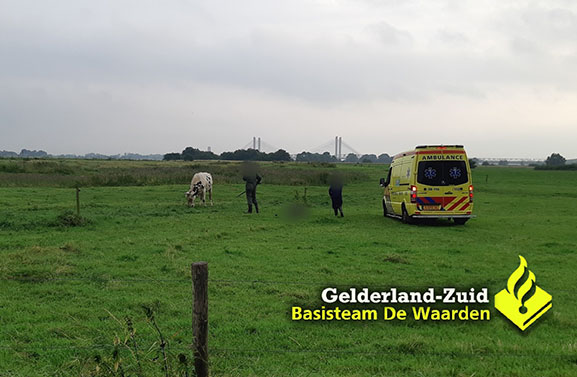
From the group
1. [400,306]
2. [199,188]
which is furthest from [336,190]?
[400,306]

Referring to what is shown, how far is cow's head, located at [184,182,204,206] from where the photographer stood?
72.2 ft

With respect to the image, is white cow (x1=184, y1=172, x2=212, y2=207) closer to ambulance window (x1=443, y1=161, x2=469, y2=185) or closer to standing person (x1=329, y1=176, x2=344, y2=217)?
standing person (x1=329, y1=176, x2=344, y2=217)

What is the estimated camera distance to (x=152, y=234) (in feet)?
45.3

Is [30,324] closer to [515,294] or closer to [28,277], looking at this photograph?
[28,277]

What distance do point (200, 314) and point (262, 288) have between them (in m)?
4.06

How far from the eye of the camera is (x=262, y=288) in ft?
25.8

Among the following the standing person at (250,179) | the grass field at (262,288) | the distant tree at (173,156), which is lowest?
the grass field at (262,288)

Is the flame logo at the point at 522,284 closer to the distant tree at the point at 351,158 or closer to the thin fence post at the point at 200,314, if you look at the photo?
the thin fence post at the point at 200,314

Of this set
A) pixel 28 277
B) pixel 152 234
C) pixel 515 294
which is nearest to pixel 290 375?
pixel 515 294

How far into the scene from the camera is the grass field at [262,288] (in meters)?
5.06

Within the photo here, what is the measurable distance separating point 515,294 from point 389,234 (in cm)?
931

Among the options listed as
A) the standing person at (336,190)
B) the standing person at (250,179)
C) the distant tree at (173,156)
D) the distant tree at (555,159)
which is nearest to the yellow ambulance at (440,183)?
the standing person at (336,190)

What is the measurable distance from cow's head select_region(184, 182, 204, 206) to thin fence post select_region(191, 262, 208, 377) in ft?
60.0

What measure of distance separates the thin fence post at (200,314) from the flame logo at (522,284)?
121 inches
